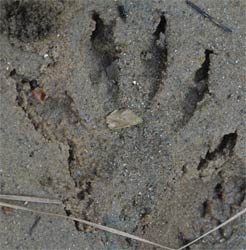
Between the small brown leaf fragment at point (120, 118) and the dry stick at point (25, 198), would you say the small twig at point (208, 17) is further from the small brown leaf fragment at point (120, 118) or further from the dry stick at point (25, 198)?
the dry stick at point (25, 198)

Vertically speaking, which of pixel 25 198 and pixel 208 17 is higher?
pixel 208 17

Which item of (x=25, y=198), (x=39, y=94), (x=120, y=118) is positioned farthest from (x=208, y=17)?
(x=25, y=198)

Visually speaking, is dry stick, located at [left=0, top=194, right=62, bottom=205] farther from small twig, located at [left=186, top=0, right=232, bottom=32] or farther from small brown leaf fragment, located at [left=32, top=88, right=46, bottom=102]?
small twig, located at [left=186, top=0, right=232, bottom=32]

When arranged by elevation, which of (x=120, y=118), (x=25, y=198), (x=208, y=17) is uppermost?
(x=208, y=17)

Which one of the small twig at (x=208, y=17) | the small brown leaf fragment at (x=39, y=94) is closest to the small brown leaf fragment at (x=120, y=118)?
the small brown leaf fragment at (x=39, y=94)

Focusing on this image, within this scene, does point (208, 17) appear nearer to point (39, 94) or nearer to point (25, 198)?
point (39, 94)

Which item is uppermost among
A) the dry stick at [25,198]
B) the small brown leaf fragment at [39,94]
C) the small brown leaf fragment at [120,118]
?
the small brown leaf fragment at [39,94]

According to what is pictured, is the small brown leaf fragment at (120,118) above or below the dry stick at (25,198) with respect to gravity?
above

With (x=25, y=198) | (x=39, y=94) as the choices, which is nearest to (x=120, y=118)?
(x=39, y=94)

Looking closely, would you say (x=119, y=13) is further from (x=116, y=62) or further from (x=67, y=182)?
(x=67, y=182)
